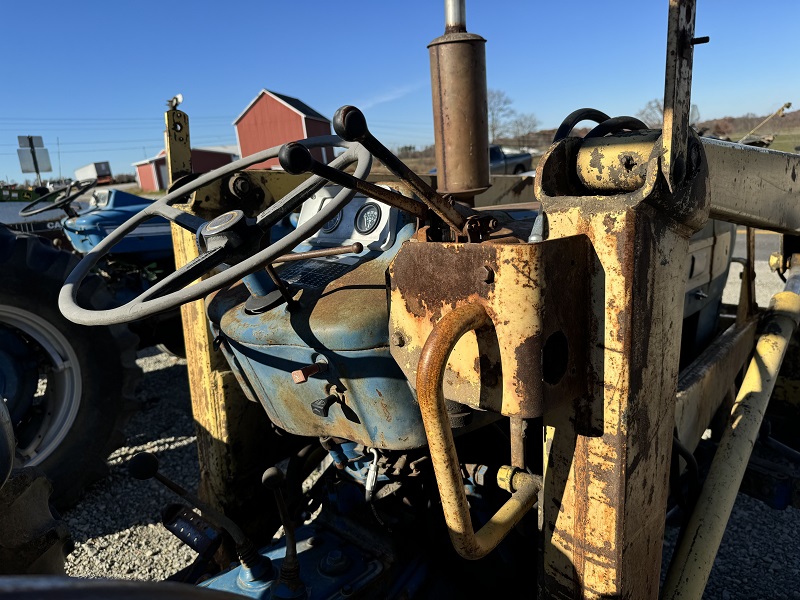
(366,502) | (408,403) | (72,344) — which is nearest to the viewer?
(408,403)

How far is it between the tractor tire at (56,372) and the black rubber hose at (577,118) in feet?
8.28

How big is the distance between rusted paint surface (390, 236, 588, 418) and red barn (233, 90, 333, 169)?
2416 centimetres

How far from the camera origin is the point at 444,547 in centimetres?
168

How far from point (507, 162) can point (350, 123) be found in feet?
36.8

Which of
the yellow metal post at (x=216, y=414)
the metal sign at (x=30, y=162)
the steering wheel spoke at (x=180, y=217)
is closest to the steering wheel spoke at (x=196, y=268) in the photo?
the steering wheel spoke at (x=180, y=217)

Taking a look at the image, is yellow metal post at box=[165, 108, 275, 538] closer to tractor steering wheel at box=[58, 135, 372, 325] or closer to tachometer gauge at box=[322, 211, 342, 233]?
tachometer gauge at box=[322, 211, 342, 233]

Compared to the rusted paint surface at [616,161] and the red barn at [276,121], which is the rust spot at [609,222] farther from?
the red barn at [276,121]

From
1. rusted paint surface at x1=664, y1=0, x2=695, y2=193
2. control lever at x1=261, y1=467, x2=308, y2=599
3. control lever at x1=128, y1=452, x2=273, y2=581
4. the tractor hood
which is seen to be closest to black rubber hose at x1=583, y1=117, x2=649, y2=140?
rusted paint surface at x1=664, y1=0, x2=695, y2=193

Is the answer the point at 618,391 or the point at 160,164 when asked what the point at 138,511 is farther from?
the point at 160,164

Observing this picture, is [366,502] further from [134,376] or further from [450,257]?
[134,376]

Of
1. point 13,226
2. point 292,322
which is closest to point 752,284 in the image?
point 292,322

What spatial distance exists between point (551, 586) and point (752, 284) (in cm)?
178

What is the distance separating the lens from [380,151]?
86 cm

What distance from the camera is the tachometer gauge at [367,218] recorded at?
164 cm
